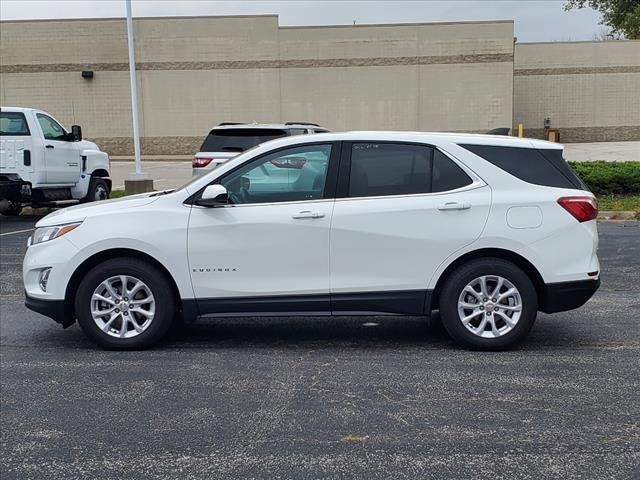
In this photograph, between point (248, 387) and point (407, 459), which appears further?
point (248, 387)

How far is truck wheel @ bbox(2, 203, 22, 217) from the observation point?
15.9 meters

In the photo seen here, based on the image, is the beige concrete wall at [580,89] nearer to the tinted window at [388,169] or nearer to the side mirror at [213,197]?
the tinted window at [388,169]

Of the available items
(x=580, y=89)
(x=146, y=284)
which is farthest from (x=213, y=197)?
(x=580, y=89)

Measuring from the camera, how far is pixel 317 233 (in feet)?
19.4

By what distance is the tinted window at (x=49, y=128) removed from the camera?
14547mm

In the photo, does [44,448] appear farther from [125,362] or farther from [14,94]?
[14,94]

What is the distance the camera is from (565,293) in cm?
590

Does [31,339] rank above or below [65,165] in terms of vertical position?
below

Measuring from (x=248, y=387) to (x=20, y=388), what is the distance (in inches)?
64.5

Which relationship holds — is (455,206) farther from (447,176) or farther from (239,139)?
(239,139)

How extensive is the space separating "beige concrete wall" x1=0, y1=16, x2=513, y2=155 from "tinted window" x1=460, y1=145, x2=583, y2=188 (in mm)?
29934

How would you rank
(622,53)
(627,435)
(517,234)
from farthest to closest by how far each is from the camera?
(622,53), (517,234), (627,435)

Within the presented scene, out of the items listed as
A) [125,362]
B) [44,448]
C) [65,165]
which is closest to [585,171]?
[65,165]

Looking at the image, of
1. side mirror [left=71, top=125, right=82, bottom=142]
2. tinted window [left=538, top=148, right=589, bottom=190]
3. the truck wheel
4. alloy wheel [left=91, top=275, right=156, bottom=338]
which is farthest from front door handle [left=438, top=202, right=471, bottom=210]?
the truck wheel
